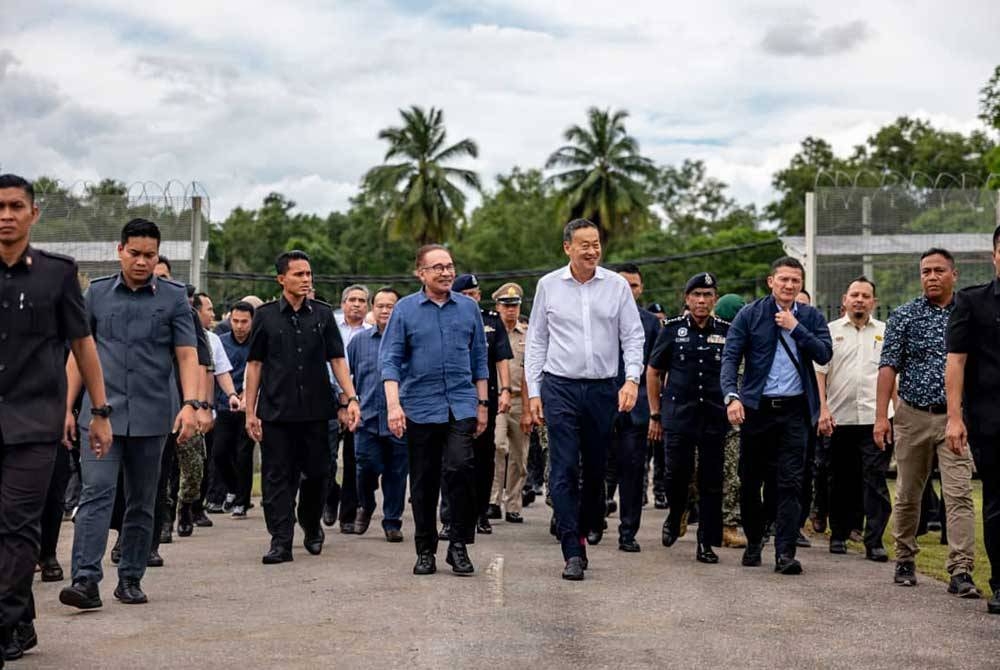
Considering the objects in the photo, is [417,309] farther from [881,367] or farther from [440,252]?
[881,367]

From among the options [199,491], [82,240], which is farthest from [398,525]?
[82,240]

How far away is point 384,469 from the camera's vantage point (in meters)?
12.8

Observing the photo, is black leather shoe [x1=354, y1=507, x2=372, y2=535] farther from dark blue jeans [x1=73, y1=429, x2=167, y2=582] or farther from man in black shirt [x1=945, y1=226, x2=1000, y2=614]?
man in black shirt [x1=945, y1=226, x2=1000, y2=614]

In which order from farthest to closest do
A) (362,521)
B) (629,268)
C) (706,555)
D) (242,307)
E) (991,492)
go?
(242,307) < (629,268) < (362,521) < (706,555) < (991,492)

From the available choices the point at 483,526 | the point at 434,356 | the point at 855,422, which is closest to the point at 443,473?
the point at 434,356

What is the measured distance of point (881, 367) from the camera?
10.1 m

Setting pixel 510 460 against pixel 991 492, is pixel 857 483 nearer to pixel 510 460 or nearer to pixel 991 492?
pixel 991 492

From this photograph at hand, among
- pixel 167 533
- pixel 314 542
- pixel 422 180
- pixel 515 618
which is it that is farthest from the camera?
pixel 422 180

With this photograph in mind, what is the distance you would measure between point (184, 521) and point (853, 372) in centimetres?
605

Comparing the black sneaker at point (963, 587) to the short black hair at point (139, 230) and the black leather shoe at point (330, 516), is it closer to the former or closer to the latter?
the short black hair at point (139, 230)

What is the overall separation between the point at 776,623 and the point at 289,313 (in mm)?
4877

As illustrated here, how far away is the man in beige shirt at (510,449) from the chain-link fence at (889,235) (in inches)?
331

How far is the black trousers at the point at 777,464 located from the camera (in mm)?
10461

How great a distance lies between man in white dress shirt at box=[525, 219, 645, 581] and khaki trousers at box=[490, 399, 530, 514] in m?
4.21
